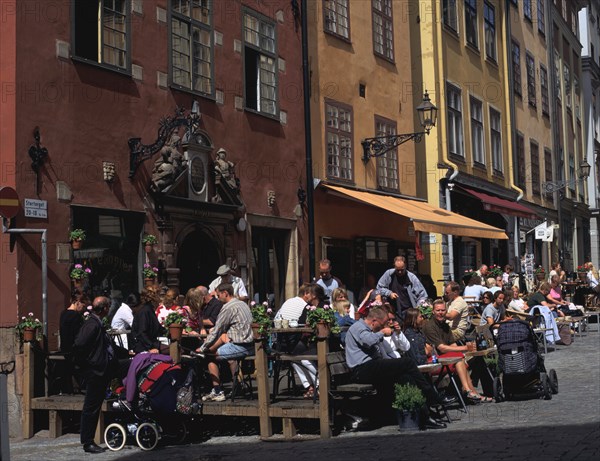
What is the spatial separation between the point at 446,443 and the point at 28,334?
195 inches

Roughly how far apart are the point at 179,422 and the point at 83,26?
5576 millimetres

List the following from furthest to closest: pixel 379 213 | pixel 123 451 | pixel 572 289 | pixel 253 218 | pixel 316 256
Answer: pixel 572 289
pixel 379 213
pixel 316 256
pixel 253 218
pixel 123 451

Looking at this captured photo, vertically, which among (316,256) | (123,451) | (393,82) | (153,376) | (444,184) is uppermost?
(393,82)

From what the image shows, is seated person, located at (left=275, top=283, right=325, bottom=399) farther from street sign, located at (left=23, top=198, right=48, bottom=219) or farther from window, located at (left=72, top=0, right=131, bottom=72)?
window, located at (left=72, top=0, right=131, bottom=72)

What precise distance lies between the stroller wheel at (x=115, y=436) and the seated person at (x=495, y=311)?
24.2ft

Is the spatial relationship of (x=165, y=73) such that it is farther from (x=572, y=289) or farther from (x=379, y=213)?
(x=572, y=289)

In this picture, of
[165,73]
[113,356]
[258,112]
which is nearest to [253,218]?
[258,112]

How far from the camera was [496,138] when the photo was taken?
3008 cm

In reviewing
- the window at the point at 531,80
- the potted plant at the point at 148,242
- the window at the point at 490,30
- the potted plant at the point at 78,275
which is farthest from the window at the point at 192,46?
the window at the point at 531,80

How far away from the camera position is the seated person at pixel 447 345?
40.5ft

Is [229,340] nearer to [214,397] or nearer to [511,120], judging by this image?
[214,397]

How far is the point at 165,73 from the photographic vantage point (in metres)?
14.4

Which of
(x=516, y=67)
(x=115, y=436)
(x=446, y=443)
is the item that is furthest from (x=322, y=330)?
(x=516, y=67)

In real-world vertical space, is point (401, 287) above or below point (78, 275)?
below
